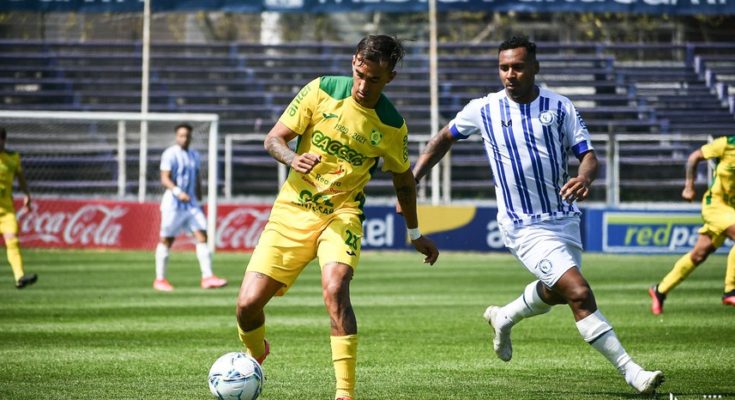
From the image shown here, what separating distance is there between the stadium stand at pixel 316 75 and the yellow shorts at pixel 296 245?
22186 mm

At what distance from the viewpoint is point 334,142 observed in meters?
6.98

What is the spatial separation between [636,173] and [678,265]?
1414 centimetres

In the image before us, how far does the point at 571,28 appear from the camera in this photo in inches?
1335

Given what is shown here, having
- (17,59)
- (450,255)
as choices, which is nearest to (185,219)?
(450,255)

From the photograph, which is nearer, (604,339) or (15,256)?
(604,339)

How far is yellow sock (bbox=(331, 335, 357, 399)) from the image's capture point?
6.56 meters

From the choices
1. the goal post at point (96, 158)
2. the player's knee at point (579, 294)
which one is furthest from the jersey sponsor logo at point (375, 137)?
the goal post at point (96, 158)

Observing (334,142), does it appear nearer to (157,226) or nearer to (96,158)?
(157,226)

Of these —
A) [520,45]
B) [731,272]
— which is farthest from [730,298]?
[520,45]

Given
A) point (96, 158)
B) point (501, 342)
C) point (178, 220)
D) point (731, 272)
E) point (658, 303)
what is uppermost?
point (501, 342)

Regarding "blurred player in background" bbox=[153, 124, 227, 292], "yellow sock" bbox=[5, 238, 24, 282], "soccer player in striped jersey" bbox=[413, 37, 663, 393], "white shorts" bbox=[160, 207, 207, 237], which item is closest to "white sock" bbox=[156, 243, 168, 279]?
"blurred player in background" bbox=[153, 124, 227, 292]

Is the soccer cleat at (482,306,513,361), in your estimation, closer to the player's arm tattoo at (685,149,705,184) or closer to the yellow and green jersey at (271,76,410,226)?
the yellow and green jersey at (271,76,410,226)

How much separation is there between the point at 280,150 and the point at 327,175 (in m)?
0.39

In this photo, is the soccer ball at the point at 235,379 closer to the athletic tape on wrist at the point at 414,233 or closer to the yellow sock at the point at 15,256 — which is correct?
the athletic tape on wrist at the point at 414,233
